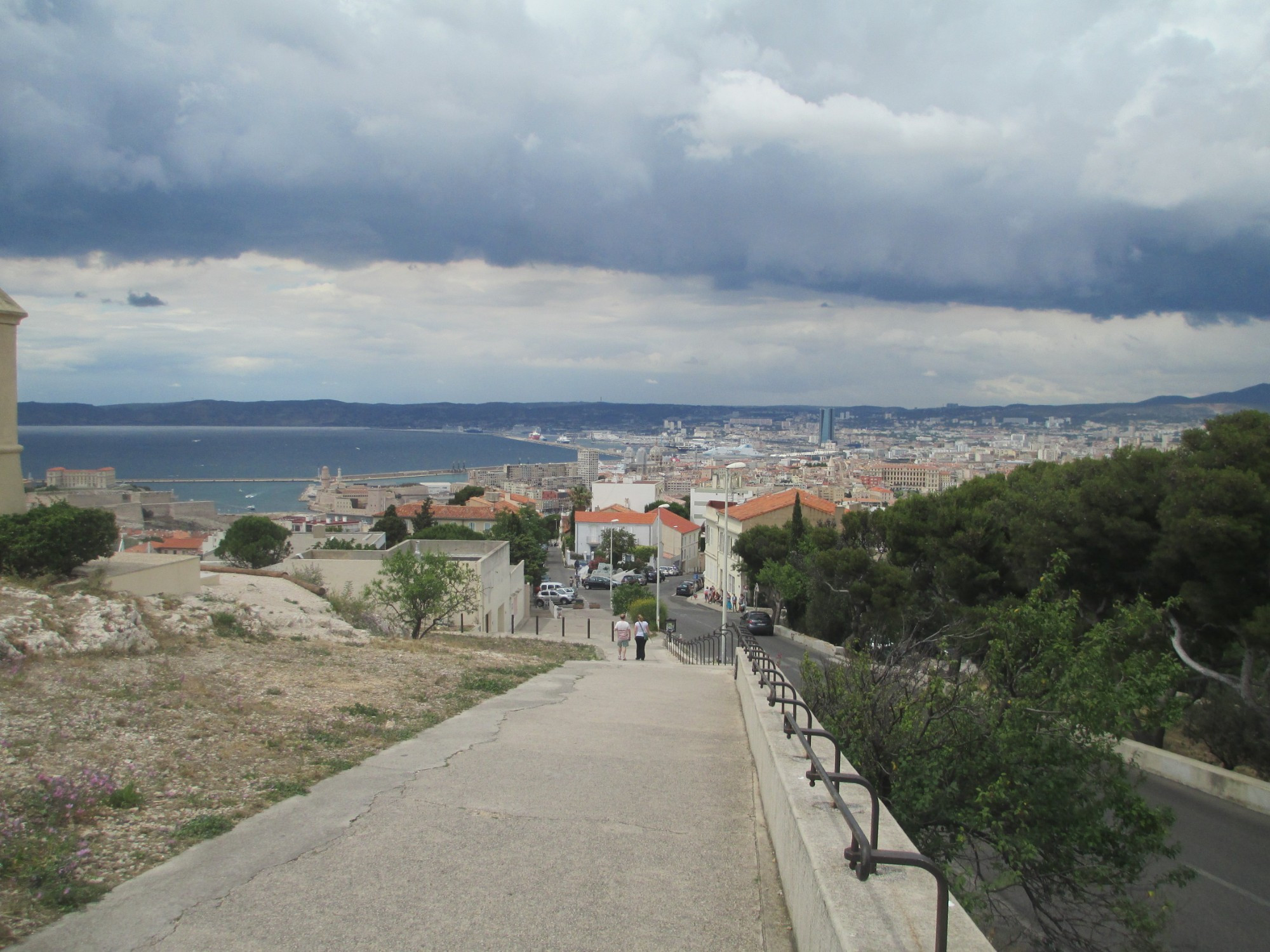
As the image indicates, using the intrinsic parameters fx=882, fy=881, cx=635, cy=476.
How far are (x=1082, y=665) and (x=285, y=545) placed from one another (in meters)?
57.2

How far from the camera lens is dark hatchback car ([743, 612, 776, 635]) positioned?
3722 centimetres

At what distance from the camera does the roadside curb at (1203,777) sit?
11.2 m

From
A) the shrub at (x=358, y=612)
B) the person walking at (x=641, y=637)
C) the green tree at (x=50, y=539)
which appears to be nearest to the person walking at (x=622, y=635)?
the person walking at (x=641, y=637)

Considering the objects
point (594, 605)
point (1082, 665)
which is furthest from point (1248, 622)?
point (594, 605)

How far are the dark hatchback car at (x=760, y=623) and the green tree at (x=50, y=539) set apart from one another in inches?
976

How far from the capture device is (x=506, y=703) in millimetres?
11023

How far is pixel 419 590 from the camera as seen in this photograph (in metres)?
21.0

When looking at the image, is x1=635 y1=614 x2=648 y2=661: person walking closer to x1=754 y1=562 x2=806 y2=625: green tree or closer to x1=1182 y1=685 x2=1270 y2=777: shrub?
x1=1182 y1=685 x2=1270 y2=777: shrub

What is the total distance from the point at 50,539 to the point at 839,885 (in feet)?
56.6

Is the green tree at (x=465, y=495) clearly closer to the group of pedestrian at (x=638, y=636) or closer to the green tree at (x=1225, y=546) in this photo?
the group of pedestrian at (x=638, y=636)

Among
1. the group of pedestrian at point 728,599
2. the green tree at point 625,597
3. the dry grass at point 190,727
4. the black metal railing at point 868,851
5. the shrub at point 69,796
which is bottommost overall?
the group of pedestrian at point 728,599

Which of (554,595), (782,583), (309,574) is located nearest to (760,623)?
(782,583)

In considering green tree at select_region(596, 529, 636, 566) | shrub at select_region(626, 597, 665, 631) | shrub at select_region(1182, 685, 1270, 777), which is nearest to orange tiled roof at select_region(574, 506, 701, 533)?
green tree at select_region(596, 529, 636, 566)

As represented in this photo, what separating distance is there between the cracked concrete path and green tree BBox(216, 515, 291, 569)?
4975 centimetres
